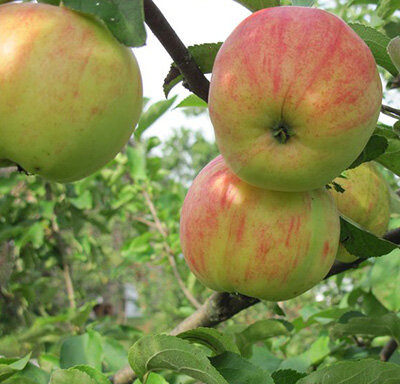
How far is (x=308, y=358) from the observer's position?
4.84 ft

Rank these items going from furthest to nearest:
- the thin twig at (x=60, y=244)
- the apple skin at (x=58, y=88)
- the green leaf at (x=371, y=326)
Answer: the thin twig at (x=60, y=244)
the green leaf at (x=371, y=326)
the apple skin at (x=58, y=88)

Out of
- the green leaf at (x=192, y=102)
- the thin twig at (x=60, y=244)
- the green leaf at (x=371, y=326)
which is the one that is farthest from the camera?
the thin twig at (x=60, y=244)

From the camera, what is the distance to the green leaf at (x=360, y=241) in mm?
842

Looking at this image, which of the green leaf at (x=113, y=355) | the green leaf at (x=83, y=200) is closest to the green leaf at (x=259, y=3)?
the green leaf at (x=113, y=355)

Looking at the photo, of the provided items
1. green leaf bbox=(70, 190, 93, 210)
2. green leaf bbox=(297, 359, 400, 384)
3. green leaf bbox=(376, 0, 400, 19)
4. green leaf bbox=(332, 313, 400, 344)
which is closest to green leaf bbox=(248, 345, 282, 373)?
green leaf bbox=(332, 313, 400, 344)

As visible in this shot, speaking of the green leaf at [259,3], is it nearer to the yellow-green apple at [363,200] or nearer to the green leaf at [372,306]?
the yellow-green apple at [363,200]

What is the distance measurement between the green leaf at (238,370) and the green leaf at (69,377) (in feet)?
0.63

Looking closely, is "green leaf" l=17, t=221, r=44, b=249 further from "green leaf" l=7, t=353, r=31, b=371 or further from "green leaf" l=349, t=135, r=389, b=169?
"green leaf" l=349, t=135, r=389, b=169

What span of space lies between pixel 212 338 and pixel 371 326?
1.43 ft

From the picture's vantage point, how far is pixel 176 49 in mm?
758

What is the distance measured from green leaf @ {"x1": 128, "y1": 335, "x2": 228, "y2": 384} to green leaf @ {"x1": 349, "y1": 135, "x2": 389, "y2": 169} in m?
0.36

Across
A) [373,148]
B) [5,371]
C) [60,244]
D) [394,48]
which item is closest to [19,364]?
[5,371]

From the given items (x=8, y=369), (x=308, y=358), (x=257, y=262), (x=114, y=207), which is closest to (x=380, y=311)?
(x=308, y=358)

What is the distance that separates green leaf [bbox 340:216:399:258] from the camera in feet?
2.76
